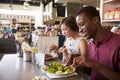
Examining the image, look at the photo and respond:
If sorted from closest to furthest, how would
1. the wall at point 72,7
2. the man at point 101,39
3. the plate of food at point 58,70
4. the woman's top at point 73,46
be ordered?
1. the man at point 101,39
2. the plate of food at point 58,70
3. the woman's top at point 73,46
4. the wall at point 72,7

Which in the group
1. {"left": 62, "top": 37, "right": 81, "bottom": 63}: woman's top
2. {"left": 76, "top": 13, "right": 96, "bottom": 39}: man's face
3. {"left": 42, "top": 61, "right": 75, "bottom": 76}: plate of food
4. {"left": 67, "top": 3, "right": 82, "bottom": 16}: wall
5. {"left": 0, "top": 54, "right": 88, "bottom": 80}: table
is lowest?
{"left": 0, "top": 54, "right": 88, "bottom": 80}: table

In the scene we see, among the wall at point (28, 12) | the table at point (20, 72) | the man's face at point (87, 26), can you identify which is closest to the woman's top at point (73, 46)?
the table at point (20, 72)

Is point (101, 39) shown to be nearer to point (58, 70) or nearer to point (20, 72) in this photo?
point (58, 70)

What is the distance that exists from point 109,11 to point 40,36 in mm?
1636

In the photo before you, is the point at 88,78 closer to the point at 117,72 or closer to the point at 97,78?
the point at 97,78

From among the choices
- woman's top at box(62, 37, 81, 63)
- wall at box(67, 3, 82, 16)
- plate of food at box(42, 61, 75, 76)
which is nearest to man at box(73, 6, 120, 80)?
plate of food at box(42, 61, 75, 76)

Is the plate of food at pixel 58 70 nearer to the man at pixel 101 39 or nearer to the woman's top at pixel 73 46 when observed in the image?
the man at pixel 101 39

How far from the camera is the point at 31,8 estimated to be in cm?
1580

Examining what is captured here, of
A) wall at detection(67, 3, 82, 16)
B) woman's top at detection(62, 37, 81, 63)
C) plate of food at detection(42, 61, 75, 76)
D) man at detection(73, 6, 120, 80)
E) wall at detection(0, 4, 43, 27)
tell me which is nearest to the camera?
man at detection(73, 6, 120, 80)

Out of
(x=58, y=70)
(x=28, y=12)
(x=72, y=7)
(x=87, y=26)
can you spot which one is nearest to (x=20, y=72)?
(x=58, y=70)

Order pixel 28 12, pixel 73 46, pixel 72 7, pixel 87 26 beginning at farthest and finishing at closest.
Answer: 1. pixel 28 12
2. pixel 72 7
3. pixel 73 46
4. pixel 87 26

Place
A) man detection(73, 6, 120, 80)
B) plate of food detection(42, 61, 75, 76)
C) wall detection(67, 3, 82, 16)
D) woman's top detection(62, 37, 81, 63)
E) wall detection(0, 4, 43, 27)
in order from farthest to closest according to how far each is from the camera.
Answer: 1. wall detection(0, 4, 43, 27)
2. wall detection(67, 3, 82, 16)
3. woman's top detection(62, 37, 81, 63)
4. plate of food detection(42, 61, 75, 76)
5. man detection(73, 6, 120, 80)

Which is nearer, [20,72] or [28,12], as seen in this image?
[20,72]

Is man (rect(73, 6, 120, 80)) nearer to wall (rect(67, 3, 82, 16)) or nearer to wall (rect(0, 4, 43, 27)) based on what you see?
wall (rect(67, 3, 82, 16))
